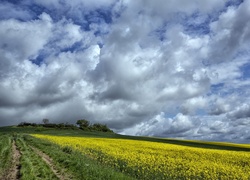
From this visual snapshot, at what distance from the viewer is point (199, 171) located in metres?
18.2

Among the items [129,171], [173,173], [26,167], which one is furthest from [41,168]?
[173,173]

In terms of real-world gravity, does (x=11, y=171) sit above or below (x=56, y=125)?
below

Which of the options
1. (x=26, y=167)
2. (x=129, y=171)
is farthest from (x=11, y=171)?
(x=129, y=171)

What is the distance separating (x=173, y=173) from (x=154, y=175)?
132cm

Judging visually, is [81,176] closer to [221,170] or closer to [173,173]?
[173,173]

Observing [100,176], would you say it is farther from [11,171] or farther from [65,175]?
[11,171]

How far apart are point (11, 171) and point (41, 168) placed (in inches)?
62.4

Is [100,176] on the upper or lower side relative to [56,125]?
lower

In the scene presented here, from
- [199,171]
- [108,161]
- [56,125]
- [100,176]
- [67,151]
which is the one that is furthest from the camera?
[56,125]

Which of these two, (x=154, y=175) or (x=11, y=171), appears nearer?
(x=11, y=171)

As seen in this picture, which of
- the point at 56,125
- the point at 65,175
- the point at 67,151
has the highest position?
the point at 56,125

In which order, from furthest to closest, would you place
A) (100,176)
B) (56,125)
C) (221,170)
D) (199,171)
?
(56,125) → (221,170) → (199,171) → (100,176)

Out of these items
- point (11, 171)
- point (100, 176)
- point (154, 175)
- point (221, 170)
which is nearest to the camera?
point (100, 176)

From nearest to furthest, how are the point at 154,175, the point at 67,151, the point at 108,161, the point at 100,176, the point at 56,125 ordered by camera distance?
1. the point at 100,176
2. the point at 154,175
3. the point at 108,161
4. the point at 67,151
5. the point at 56,125
